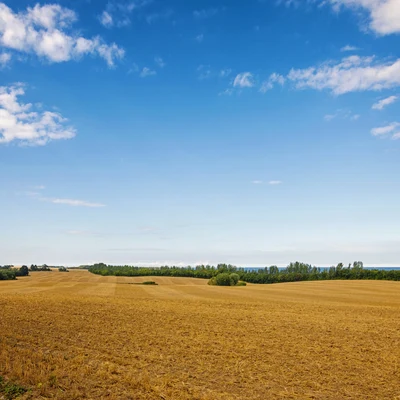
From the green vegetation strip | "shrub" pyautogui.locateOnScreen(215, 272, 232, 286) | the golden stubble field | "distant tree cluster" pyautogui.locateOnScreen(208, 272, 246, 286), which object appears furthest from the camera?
→ "distant tree cluster" pyautogui.locateOnScreen(208, 272, 246, 286)

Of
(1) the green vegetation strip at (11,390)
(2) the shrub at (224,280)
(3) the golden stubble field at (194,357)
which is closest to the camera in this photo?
(1) the green vegetation strip at (11,390)

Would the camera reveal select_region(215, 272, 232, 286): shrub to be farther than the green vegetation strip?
Yes

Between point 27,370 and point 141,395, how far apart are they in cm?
546

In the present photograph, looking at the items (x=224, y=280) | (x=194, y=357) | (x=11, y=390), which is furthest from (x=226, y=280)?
(x=11, y=390)

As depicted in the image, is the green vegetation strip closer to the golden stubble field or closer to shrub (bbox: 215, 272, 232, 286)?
the golden stubble field

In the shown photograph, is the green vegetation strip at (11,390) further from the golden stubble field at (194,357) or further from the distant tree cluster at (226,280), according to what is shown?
the distant tree cluster at (226,280)

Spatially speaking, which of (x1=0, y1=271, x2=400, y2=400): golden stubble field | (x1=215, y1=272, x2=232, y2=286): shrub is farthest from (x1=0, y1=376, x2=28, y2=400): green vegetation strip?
(x1=215, y1=272, x2=232, y2=286): shrub

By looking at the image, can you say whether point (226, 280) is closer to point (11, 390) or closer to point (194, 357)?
point (194, 357)

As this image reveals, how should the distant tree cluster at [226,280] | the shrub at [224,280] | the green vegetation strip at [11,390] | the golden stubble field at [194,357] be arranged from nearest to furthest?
the green vegetation strip at [11,390] < the golden stubble field at [194,357] < the shrub at [224,280] < the distant tree cluster at [226,280]

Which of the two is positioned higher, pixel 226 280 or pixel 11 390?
pixel 11 390

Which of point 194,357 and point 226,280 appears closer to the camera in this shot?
point 194,357

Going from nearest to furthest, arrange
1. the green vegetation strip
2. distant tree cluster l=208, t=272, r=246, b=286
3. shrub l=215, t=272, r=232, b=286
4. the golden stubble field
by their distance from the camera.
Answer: the green vegetation strip < the golden stubble field < shrub l=215, t=272, r=232, b=286 < distant tree cluster l=208, t=272, r=246, b=286

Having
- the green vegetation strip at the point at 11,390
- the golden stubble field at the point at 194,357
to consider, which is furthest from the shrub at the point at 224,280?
the green vegetation strip at the point at 11,390

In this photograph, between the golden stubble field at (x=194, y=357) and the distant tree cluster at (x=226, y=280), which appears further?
the distant tree cluster at (x=226, y=280)
